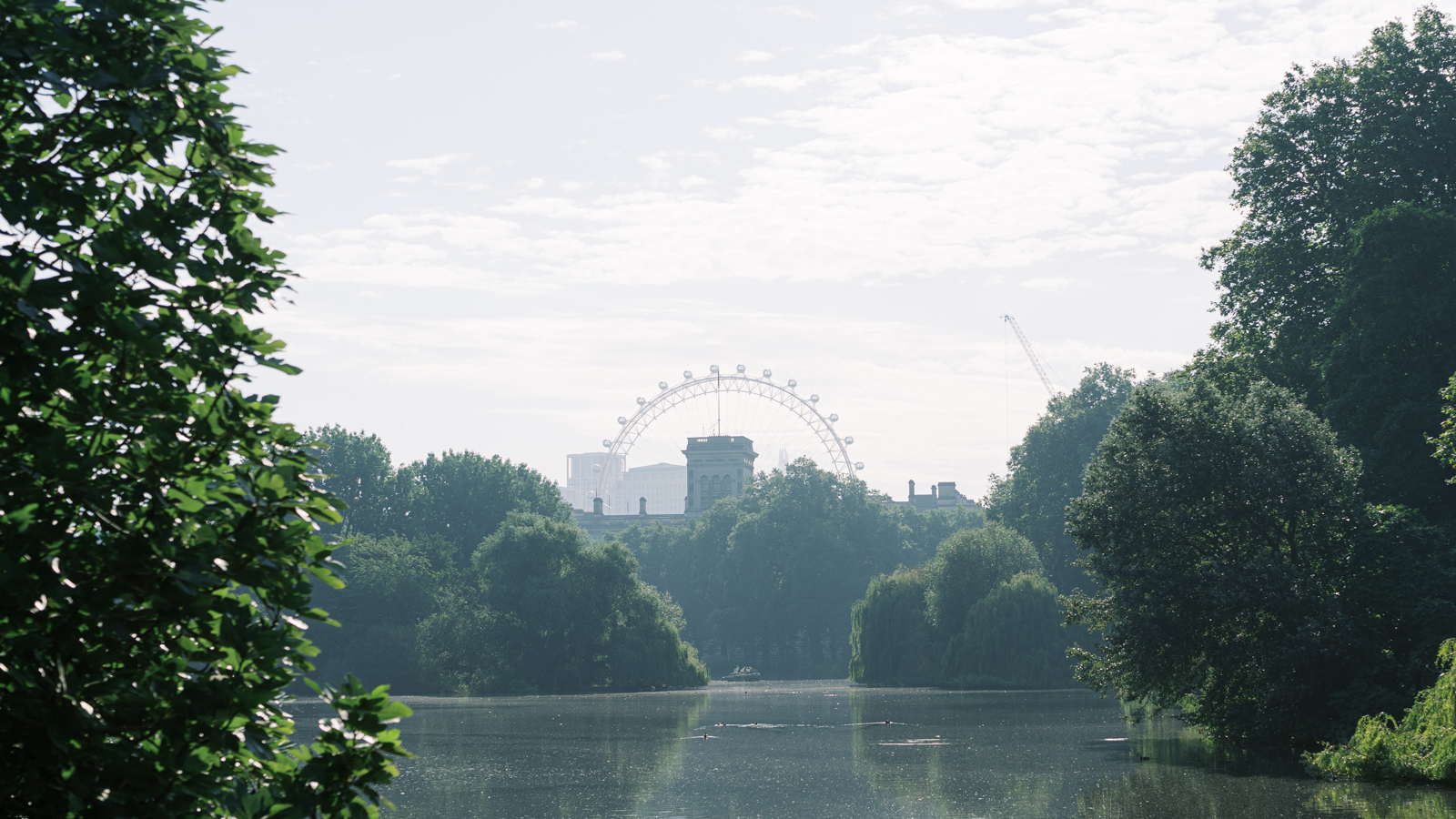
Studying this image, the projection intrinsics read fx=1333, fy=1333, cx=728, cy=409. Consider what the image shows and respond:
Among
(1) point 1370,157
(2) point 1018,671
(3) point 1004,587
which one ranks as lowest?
(2) point 1018,671

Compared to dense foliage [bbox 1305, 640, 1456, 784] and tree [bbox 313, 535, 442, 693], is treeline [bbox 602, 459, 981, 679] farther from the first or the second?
dense foliage [bbox 1305, 640, 1456, 784]

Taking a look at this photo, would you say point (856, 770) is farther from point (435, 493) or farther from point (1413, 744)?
point (435, 493)

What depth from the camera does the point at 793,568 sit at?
12238 centimetres

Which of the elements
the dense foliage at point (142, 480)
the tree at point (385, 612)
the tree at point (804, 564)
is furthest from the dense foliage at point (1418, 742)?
the tree at point (804, 564)

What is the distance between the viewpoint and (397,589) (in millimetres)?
88812

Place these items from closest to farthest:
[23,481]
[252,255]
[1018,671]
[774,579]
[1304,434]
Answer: [23,481]
[252,255]
[1304,434]
[1018,671]
[774,579]

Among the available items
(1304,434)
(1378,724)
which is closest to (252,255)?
(1378,724)

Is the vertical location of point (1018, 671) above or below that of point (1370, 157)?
below

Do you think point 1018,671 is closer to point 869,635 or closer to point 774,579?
point 869,635

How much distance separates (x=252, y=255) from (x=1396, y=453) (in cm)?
3783

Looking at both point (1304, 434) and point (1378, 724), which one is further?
point (1304, 434)

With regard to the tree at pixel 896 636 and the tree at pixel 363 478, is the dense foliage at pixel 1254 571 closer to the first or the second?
the tree at pixel 896 636

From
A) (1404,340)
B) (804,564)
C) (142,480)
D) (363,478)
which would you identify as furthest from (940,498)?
(142,480)

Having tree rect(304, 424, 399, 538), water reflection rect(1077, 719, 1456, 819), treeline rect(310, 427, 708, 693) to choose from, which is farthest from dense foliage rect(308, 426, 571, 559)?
water reflection rect(1077, 719, 1456, 819)
